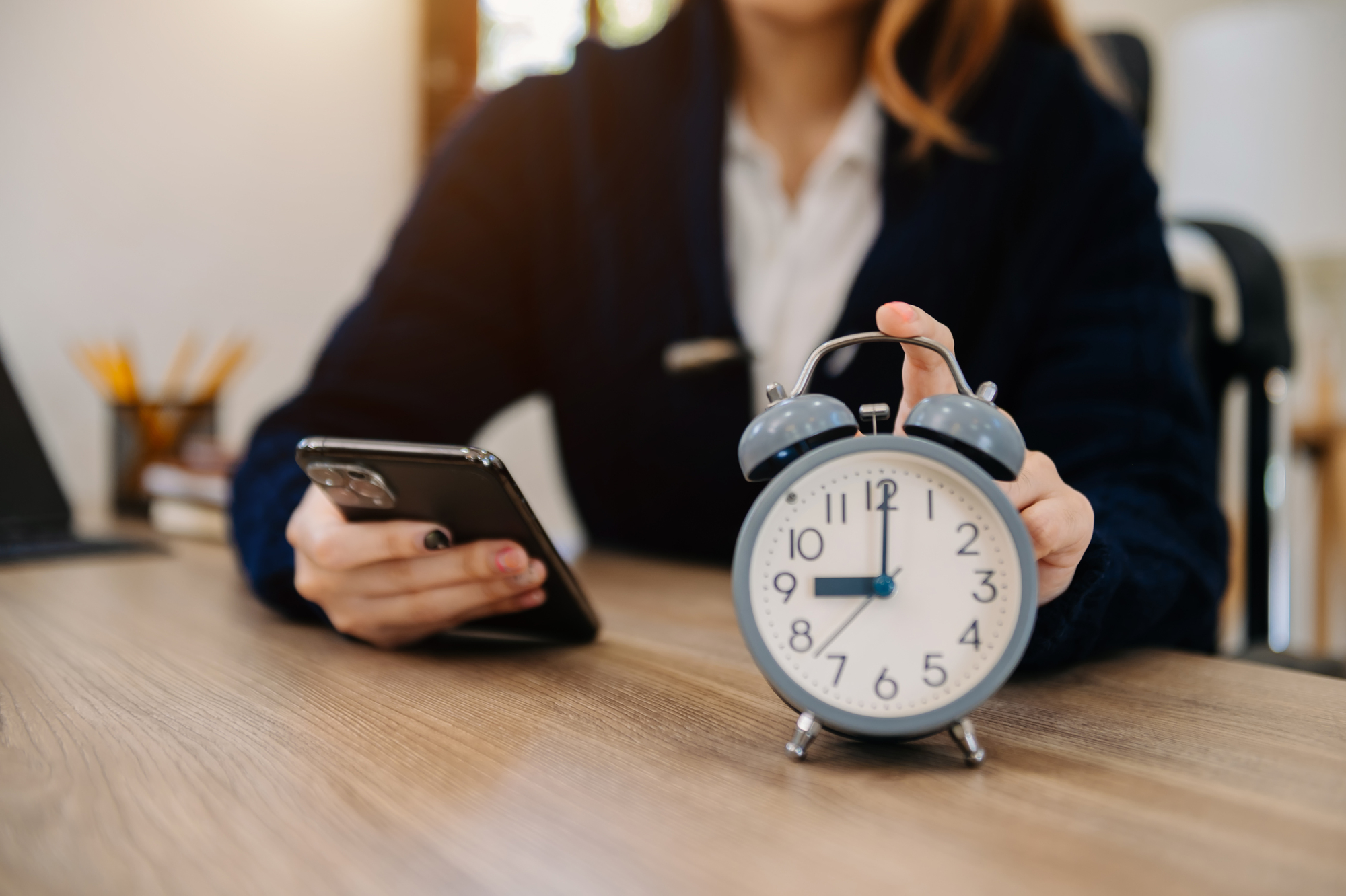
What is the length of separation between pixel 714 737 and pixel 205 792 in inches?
8.6

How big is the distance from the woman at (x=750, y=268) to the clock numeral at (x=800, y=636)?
0.27m

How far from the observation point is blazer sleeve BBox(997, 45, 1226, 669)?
1.90ft

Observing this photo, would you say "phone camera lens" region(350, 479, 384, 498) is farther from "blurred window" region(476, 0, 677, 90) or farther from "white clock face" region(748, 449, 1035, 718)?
"blurred window" region(476, 0, 677, 90)

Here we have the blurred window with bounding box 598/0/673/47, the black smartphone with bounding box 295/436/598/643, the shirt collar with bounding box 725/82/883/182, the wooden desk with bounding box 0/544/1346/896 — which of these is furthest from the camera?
the blurred window with bounding box 598/0/673/47

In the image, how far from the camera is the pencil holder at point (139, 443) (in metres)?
1.41

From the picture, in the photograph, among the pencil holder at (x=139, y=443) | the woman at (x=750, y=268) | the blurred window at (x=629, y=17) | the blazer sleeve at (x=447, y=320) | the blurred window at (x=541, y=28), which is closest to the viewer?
the woman at (x=750, y=268)

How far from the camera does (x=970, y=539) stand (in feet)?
1.31

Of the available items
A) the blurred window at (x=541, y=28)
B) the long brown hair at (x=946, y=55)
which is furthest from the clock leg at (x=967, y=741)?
the blurred window at (x=541, y=28)

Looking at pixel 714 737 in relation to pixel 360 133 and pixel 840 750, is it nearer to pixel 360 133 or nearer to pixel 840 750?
pixel 840 750

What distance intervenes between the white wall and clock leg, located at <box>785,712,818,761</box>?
148 centimetres

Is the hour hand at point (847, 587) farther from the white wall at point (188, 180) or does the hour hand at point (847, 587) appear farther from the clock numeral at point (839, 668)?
the white wall at point (188, 180)

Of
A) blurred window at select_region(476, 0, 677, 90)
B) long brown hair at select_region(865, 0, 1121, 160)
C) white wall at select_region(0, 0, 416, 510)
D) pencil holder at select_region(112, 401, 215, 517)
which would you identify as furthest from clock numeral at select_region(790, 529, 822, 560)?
blurred window at select_region(476, 0, 677, 90)

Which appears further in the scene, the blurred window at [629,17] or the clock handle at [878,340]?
the blurred window at [629,17]

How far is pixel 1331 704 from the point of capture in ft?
1.68
